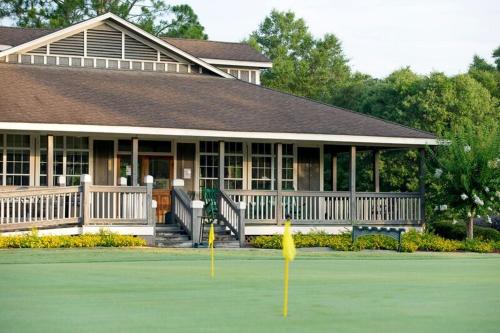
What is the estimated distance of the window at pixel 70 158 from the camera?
26.2m

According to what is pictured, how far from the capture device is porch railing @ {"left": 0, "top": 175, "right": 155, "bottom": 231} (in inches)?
870

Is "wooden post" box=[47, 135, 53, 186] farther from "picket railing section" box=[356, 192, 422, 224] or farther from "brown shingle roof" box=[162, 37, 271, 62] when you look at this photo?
"brown shingle roof" box=[162, 37, 271, 62]

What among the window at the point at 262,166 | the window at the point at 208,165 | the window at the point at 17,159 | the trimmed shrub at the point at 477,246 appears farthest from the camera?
the window at the point at 262,166

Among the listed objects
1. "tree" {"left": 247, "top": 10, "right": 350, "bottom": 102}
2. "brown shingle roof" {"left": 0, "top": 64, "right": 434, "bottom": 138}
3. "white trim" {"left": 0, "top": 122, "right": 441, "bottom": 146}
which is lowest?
"white trim" {"left": 0, "top": 122, "right": 441, "bottom": 146}

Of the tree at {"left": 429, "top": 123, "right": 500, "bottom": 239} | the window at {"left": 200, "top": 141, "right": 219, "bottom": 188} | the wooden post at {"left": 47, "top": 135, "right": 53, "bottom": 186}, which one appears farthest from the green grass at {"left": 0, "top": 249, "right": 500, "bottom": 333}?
A: the window at {"left": 200, "top": 141, "right": 219, "bottom": 188}

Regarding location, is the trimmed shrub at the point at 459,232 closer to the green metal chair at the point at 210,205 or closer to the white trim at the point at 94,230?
the green metal chair at the point at 210,205

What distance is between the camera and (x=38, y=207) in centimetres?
2317

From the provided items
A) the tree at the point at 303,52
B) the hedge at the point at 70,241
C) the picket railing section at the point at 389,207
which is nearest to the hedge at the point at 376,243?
the picket railing section at the point at 389,207

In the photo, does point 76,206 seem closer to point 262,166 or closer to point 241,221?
point 241,221

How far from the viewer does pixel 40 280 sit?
39.3 feet

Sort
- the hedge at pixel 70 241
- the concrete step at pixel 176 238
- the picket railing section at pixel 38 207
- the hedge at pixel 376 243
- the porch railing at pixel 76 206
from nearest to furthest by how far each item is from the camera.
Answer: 1. the hedge at pixel 70 241
2. the picket railing section at pixel 38 207
3. the porch railing at pixel 76 206
4. the concrete step at pixel 176 238
5. the hedge at pixel 376 243

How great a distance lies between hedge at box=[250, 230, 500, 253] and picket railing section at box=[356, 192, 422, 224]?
4.61 ft

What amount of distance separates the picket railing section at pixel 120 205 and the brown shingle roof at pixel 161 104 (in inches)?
66.7

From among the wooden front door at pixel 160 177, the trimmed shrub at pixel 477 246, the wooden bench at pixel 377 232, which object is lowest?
the trimmed shrub at pixel 477 246
